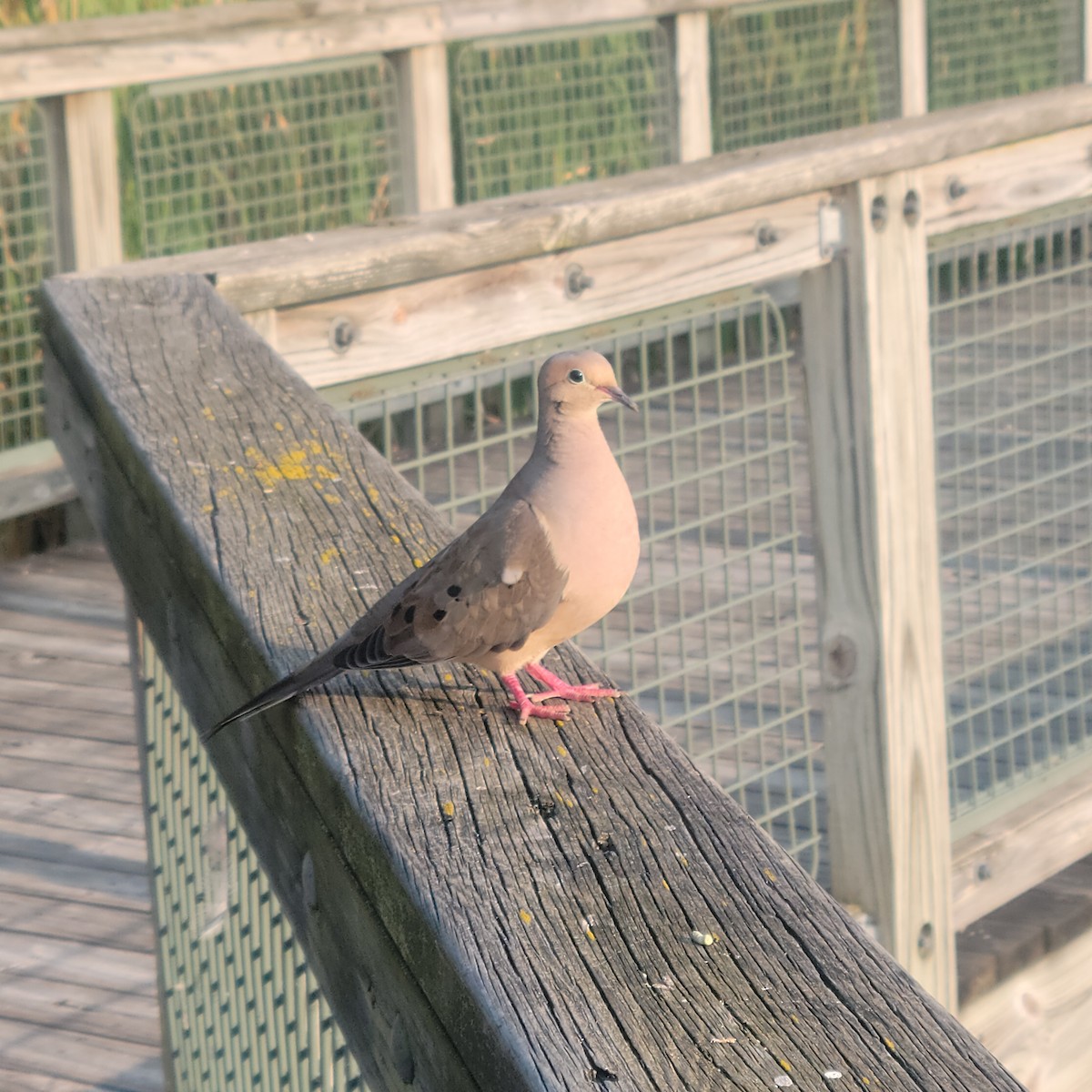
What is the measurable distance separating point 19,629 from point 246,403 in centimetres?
393

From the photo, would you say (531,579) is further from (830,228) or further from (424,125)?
(424,125)

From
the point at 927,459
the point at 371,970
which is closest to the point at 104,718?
the point at 927,459

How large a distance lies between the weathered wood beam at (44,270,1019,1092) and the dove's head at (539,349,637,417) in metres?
0.19

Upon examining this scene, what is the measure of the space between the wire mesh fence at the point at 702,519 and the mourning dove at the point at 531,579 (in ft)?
2.13

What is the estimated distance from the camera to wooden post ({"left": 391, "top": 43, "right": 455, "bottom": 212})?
6863 millimetres

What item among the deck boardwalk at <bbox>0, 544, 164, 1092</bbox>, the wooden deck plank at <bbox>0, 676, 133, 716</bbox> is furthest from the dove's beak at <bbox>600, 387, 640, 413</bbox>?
the wooden deck plank at <bbox>0, 676, 133, 716</bbox>

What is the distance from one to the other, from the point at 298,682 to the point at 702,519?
1.57 meters

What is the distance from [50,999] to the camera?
3.38 m

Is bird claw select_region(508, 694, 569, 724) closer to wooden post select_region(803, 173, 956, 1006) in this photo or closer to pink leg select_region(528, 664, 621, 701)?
Answer: pink leg select_region(528, 664, 621, 701)

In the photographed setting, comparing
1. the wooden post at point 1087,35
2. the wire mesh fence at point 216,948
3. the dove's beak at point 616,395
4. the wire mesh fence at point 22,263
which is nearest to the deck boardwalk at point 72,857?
the wire mesh fence at point 22,263

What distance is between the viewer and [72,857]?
4.01 meters

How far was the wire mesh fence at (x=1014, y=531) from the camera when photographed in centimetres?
335

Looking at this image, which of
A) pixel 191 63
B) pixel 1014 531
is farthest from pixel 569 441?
pixel 191 63

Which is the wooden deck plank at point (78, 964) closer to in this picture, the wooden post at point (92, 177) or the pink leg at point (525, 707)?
the pink leg at point (525, 707)
